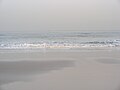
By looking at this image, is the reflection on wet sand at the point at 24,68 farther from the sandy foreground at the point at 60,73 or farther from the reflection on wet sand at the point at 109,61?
the reflection on wet sand at the point at 109,61

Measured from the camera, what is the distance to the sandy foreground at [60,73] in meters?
1.97

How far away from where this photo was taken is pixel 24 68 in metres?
2.68

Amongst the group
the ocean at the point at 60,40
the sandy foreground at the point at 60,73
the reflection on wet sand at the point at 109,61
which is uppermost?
the ocean at the point at 60,40

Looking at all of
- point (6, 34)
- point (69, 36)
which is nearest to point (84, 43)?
point (69, 36)

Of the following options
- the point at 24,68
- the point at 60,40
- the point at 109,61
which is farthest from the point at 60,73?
the point at 60,40

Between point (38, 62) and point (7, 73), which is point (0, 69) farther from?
point (38, 62)

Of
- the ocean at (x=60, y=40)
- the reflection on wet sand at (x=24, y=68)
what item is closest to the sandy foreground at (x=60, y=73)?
the reflection on wet sand at (x=24, y=68)

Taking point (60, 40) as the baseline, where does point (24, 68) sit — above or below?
below

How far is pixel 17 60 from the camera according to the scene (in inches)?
121

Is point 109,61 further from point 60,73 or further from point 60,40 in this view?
point 60,40

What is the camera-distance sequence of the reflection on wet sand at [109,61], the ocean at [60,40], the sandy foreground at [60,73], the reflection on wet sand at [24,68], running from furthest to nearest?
the ocean at [60,40]
the reflection on wet sand at [109,61]
the reflection on wet sand at [24,68]
the sandy foreground at [60,73]

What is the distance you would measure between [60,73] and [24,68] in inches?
21.8

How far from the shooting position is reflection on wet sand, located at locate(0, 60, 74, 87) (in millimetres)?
2236

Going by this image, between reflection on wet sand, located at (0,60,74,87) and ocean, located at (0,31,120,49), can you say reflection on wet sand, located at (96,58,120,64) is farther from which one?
ocean, located at (0,31,120,49)
